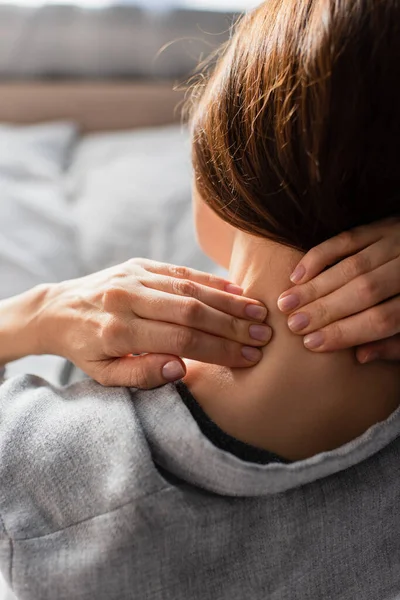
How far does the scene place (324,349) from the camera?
64 centimetres

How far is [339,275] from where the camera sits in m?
0.65

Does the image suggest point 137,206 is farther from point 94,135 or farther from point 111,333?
point 111,333

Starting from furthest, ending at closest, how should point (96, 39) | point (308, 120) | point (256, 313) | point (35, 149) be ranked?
point (96, 39) < point (35, 149) < point (256, 313) < point (308, 120)

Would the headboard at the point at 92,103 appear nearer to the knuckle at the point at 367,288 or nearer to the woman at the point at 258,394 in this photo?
the woman at the point at 258,394

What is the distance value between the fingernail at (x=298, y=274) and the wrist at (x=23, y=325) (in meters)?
0.35

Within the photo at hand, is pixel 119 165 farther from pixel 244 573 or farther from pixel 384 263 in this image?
pixel 244 573

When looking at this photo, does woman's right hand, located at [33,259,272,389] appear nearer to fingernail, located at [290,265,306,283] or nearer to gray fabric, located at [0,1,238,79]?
fingernail, located at [290,265,306,283]

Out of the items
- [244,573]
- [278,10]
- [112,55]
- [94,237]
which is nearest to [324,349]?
[244,573]

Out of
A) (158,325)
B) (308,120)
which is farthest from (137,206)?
(308,120)

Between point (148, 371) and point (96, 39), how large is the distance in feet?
5.57

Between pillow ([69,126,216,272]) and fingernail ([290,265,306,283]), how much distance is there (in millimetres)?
722

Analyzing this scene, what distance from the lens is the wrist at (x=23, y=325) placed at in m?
0.85

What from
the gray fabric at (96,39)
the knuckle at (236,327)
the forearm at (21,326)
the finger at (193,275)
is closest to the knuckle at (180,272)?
the finger at (193,275)

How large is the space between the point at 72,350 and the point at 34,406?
0.12 metres
